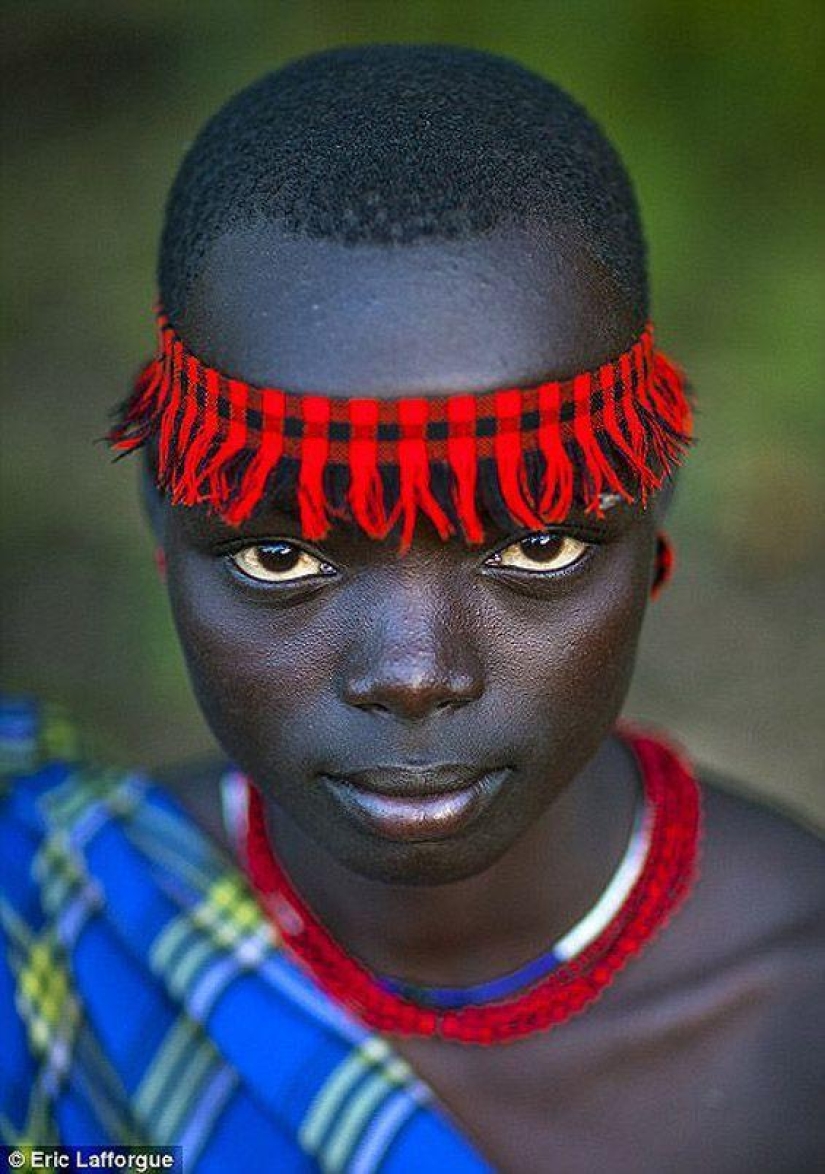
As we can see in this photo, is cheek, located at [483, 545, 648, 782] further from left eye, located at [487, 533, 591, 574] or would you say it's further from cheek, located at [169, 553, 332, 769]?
cheek, located at [169, 553, 332, 769]

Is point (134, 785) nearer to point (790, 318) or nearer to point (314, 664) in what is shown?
point (314, 664)

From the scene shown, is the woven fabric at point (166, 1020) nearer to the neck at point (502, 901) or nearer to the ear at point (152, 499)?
the neck at point (502, 901)

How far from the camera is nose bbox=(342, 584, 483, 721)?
5.61 feet

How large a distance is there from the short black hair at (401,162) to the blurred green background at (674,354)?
8.04 feet

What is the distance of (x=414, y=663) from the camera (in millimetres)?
1704

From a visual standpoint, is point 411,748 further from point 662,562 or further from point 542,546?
point 662,562

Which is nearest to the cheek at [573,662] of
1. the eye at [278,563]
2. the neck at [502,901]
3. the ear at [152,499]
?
the eye at [278,563]

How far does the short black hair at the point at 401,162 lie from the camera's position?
5.60 feet

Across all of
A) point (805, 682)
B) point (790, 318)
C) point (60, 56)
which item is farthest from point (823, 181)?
point (60, 56)

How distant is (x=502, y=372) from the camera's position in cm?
167

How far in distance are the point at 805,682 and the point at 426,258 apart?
Answer: 282 cm

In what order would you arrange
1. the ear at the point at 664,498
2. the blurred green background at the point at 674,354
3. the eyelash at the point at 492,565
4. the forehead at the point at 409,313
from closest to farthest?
1. the forehead at the point at 409,313
2. the eyelash at the point at 492,565
3. the ear at the point at 664,498
4. the blurred green background at the point at 674,354

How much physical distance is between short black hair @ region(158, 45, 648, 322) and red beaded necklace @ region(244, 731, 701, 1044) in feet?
2.48

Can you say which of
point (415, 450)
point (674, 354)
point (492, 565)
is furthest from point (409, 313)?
point (674, 354)
